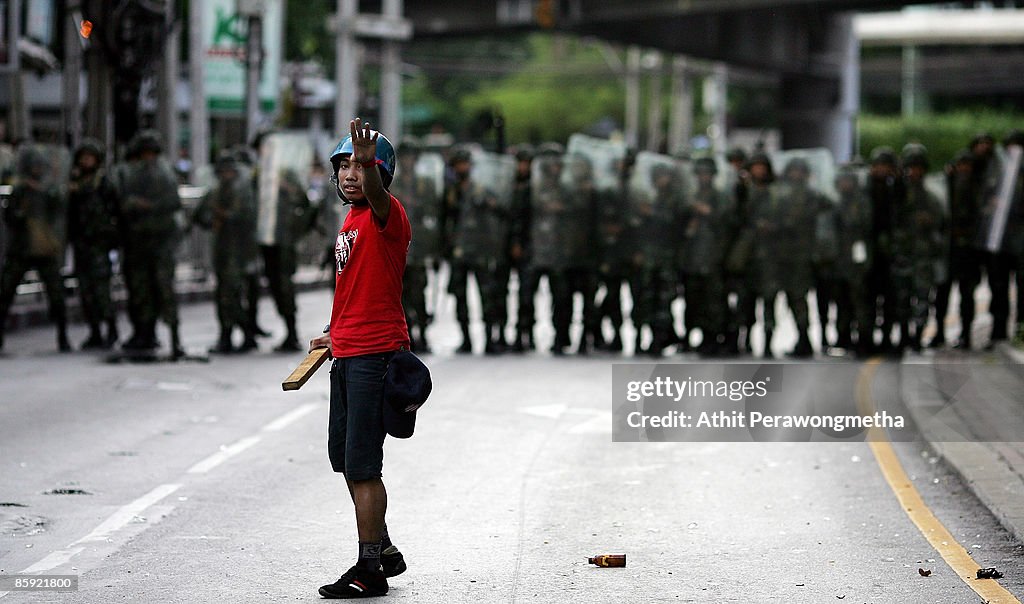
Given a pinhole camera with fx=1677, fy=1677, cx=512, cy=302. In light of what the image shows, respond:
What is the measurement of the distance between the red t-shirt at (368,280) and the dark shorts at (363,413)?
6 cm

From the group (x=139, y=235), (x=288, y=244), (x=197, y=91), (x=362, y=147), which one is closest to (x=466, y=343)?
(x=288, y=244)

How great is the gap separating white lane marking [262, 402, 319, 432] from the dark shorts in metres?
4.66

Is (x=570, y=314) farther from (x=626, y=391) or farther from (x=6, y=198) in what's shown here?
(x=6, y=198)

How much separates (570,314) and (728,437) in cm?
551

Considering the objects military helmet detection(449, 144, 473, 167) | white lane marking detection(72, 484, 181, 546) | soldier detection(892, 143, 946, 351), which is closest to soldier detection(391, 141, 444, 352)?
military helmet detection(449, 144, 473, 167)

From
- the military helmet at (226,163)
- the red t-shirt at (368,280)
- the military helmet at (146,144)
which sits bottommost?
the red t-shirt at (368,280)

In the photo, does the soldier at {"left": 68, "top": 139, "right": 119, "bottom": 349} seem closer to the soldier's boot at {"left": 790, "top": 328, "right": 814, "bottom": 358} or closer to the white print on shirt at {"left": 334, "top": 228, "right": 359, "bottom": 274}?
the soldier's boot at {"left": 790, "top": 328, "right": 814, "bottom": 358}

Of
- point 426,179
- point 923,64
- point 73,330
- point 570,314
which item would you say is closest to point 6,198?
point 73,330

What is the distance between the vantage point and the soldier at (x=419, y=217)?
1598cm

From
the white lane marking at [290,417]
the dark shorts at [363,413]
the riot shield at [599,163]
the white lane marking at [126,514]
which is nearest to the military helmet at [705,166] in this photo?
the riot shield at [599,163]

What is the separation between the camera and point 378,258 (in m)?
6.50

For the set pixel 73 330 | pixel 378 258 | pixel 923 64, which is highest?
pixel 923 64

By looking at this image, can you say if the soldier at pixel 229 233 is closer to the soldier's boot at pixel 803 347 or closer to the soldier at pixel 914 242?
the soldier's boot at pixel 803 347

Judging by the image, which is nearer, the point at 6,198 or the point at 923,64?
the point at 6,198
